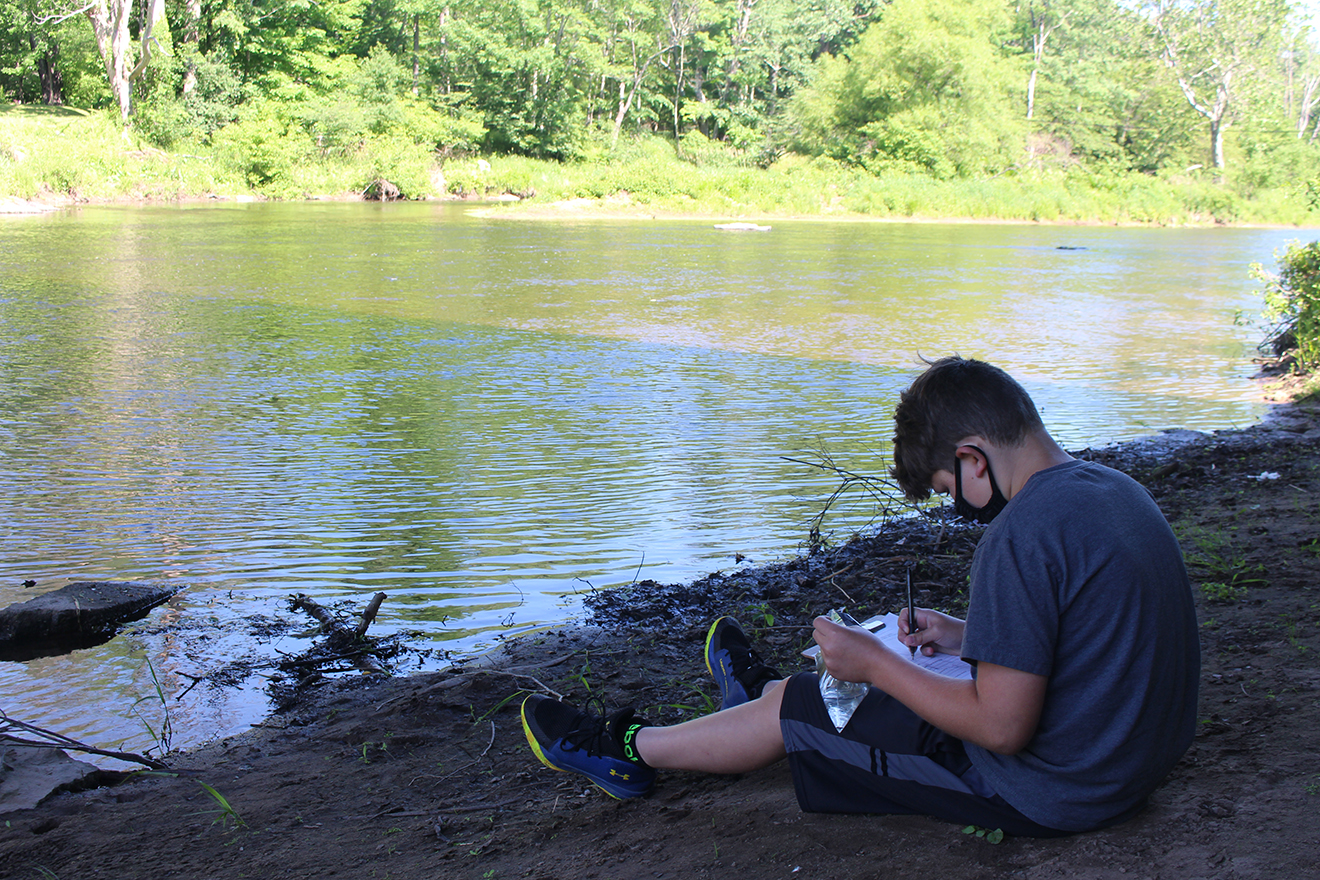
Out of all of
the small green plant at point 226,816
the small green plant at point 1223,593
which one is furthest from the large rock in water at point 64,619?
the small green plant at point 1223,593

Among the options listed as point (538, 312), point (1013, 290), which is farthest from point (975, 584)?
point (1013, 290)

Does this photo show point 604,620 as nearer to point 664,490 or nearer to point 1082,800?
point 664,490

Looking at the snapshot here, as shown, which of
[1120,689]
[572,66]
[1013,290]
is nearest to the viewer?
[1120,689]

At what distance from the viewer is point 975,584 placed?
2053 millimetres

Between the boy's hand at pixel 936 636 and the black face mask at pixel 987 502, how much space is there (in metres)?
0.38

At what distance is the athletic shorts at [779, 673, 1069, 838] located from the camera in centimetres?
224

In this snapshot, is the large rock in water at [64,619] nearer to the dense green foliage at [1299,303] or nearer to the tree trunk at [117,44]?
the dense green foliage at [1299,303]

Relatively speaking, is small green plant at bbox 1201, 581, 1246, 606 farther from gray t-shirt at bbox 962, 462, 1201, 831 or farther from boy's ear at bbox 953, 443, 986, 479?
boy's ear at bbox 953, 443, 986, 479

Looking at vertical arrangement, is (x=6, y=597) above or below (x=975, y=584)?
below

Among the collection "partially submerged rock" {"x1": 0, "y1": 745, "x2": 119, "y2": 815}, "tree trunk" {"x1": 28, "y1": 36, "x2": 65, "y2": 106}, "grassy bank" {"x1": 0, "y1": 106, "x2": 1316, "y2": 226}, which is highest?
"tree trunk" {"x1": 28, "y1": 36, "x2": 65, "y2": 106}

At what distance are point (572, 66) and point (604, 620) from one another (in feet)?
160

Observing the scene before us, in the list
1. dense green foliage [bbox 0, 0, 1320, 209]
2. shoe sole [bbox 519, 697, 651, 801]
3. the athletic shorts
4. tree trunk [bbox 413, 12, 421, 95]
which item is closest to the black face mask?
the athletic shorts

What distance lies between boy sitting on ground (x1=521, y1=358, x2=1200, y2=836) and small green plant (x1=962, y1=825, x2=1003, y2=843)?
0.01 m

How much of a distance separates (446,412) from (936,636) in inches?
278
